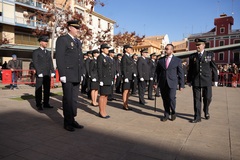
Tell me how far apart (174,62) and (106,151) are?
10.6 ft

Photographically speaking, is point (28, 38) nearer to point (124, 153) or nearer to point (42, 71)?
point (42, 71)

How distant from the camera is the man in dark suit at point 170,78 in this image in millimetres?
5391

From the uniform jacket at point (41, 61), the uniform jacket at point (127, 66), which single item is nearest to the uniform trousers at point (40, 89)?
the uniform jacket at point (41, 61)

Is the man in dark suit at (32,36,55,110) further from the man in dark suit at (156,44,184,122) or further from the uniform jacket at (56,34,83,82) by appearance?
the man in dark suit at (156,44,184,122)

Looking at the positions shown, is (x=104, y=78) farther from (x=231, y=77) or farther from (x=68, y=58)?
(x=231, y=77)

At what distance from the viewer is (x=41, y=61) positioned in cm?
639

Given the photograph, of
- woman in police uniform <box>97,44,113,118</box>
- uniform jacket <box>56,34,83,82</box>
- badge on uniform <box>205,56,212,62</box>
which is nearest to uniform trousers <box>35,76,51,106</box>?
woman in police uniform <box>97,44,113,118</box>

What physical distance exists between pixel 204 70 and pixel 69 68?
11.7 feet

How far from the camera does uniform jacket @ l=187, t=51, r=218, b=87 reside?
5.34 m

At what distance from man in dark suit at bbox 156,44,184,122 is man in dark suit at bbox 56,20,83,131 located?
235cm

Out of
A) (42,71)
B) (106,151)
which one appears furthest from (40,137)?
(42,71)

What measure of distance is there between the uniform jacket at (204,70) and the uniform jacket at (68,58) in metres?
3.16

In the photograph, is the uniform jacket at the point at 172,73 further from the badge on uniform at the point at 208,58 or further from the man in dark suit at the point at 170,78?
the badge on uniform at the point at 208,58

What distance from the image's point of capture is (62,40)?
4258 mm
